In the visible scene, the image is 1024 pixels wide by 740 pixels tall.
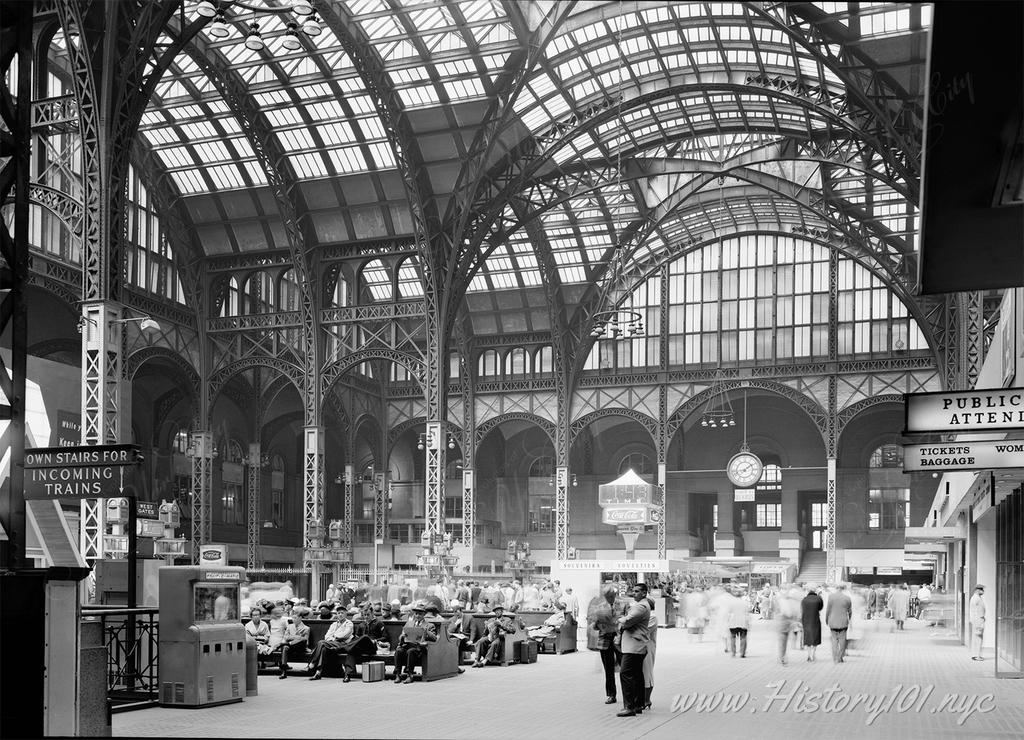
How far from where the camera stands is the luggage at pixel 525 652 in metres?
23.2

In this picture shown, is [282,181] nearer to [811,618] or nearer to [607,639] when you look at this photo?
[811,618]

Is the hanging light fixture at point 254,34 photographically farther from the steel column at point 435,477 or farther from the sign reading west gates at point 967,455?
the steel column at point 435,477

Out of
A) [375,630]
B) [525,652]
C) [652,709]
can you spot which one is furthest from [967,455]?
[525,652]

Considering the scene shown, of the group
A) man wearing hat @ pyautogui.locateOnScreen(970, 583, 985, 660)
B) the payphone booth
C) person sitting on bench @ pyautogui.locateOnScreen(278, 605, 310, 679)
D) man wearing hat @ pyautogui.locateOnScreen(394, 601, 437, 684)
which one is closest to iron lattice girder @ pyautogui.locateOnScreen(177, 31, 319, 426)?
person sitting on bench @ pyautogui.locateOnScreen(278, 605, 310, 679)

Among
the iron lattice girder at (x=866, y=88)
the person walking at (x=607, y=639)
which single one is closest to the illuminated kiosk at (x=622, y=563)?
the iron lattice girder at (x=866, y=88)

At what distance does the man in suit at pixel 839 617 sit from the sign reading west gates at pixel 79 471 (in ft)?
52.3

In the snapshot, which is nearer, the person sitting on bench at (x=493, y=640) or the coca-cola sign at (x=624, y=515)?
the person sitting on bench at (x=493, y=640)

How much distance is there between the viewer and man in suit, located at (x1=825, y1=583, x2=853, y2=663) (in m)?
23.9

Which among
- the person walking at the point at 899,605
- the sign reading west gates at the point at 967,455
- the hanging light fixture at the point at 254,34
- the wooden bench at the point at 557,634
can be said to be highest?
the hanging light fixture at the point at 254,34

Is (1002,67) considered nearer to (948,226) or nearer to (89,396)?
(948,226)

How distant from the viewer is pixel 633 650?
14781 mm

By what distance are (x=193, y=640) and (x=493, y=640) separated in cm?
856

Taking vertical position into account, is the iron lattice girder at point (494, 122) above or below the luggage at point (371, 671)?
above

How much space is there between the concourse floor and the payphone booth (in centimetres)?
28
